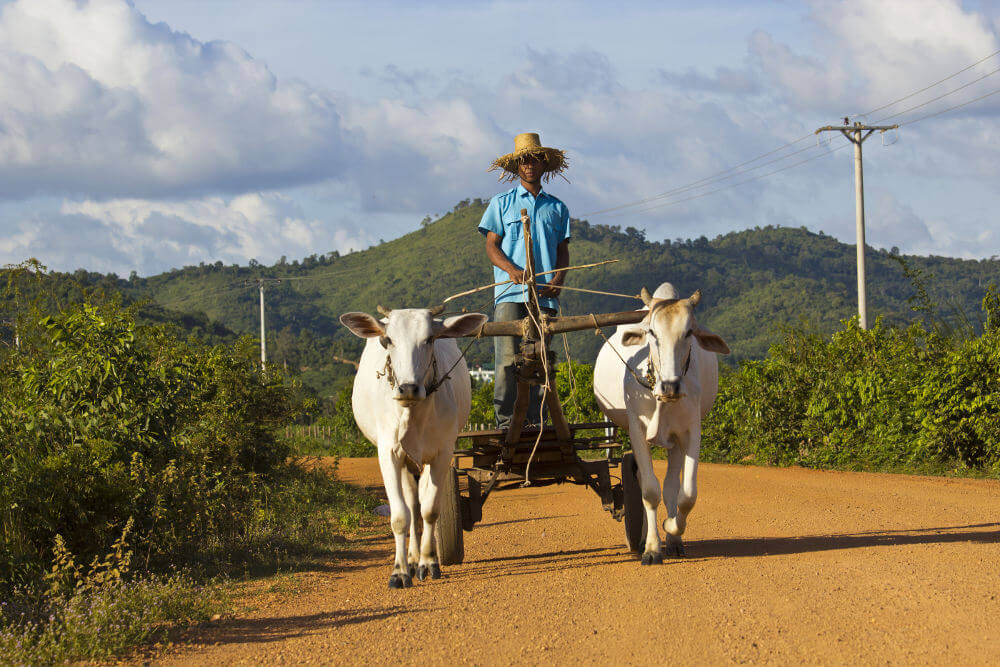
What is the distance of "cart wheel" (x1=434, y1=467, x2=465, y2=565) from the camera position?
8.18 meters

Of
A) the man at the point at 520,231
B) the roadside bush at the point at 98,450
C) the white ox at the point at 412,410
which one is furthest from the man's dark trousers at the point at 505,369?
the roadside bush at the point at 98,450

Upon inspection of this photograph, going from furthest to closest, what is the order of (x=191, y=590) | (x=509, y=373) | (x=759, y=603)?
(x=509, y=373) < (x=191, y=590) < (x=759, y=603)

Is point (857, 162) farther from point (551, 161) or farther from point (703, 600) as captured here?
point (703, 600)

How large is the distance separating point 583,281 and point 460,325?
62.5 metres

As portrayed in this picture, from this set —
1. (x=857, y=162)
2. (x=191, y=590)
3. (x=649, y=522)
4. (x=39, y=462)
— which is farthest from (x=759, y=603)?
(x=857, y=162)

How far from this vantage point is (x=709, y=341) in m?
7.74

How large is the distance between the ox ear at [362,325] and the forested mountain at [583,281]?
46313 mm

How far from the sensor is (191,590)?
22.9ft

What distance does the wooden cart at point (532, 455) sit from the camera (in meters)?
7.52

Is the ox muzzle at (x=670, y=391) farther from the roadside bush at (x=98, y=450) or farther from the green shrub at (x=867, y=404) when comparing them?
the green shrub at (x=867, y=404)

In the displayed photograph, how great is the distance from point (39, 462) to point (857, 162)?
2433 centimetres

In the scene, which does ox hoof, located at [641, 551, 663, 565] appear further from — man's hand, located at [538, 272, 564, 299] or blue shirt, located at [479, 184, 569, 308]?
blue shirt, located at [479, 184, 569, 308]

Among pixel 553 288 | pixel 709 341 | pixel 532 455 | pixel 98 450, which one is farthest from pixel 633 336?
pixel 98 450

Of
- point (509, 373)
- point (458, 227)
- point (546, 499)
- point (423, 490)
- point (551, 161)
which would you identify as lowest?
point (546, 499)
